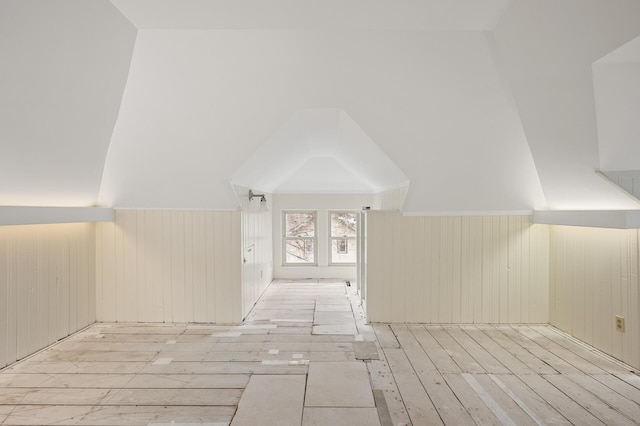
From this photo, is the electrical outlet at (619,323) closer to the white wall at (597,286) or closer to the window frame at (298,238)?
the white wall at (597,286)

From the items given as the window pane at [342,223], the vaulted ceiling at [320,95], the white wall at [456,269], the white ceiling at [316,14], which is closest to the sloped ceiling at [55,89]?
the vaulted ceiling at [320,95]

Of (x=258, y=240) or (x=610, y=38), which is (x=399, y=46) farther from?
(x=258, y=240)

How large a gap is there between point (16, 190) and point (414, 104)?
143 inches

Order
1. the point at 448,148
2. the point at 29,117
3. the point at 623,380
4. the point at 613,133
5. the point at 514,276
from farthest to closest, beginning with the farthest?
the point at 514,276, the point at 448,148, the point at 623,380, the point at 613,133, the point at 29,117

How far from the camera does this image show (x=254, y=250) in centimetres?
544

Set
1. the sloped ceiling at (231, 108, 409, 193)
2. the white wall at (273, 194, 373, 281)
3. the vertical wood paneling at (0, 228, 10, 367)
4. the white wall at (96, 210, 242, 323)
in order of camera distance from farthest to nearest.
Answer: the white wall at (273, 194, 373, 281)
the white wall at (96, 210, 242, 323)
the sloped ceiling at (231, 108, 409, 193)
the vertical wood paneling at (0, 228, 10, 367)

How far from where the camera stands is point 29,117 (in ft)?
8.61

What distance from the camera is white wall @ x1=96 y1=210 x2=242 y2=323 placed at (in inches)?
179

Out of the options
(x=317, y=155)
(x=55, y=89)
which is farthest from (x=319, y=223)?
(x=55, y=89)

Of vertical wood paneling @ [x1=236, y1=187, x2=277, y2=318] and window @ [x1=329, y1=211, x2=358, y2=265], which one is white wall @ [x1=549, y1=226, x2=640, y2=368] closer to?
window @ [x1=329, y1=211, x2=358, y2=265]

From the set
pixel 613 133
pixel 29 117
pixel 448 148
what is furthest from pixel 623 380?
pixel 29 117

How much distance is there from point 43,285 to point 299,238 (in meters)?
4.44

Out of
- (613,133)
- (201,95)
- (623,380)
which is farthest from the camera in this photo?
(201,95)

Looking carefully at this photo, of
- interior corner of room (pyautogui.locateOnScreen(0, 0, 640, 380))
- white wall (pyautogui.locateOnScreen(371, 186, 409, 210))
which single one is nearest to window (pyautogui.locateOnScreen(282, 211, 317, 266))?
white wall (pyautogui.locateOnScreen(371, 186, 409, 210))
